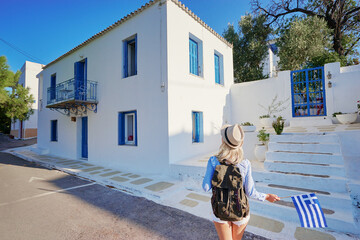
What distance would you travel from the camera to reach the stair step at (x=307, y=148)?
445cm

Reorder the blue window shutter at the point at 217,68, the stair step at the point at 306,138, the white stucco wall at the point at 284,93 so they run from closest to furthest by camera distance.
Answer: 1. the stair step at the point at 306,138
2. the white stucco wall at the point at 284,93
3. the blue window shutter at the point at 217,68

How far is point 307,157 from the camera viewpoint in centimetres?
446

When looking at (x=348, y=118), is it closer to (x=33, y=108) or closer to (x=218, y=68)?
(x=218, y=68)

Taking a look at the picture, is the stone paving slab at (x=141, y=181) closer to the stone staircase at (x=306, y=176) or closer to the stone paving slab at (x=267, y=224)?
the stone staircase at (x=306, y=176)

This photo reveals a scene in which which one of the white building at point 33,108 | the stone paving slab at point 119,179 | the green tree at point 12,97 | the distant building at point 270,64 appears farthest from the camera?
the white building at point 33,108

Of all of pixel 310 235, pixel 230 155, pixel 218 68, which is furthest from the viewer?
pixel 218 68

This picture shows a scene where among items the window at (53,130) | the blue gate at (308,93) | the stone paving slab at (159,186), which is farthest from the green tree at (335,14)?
the window at (53,130)

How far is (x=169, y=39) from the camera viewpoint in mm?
6535

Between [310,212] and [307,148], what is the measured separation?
359cm

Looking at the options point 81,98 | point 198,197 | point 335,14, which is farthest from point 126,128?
point 335,14

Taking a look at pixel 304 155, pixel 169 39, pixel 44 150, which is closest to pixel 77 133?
pixel 44 150

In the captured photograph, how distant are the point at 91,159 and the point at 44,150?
586 centimetres

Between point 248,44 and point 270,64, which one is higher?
point 270,64

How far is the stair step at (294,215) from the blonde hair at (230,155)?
238 centimetres
